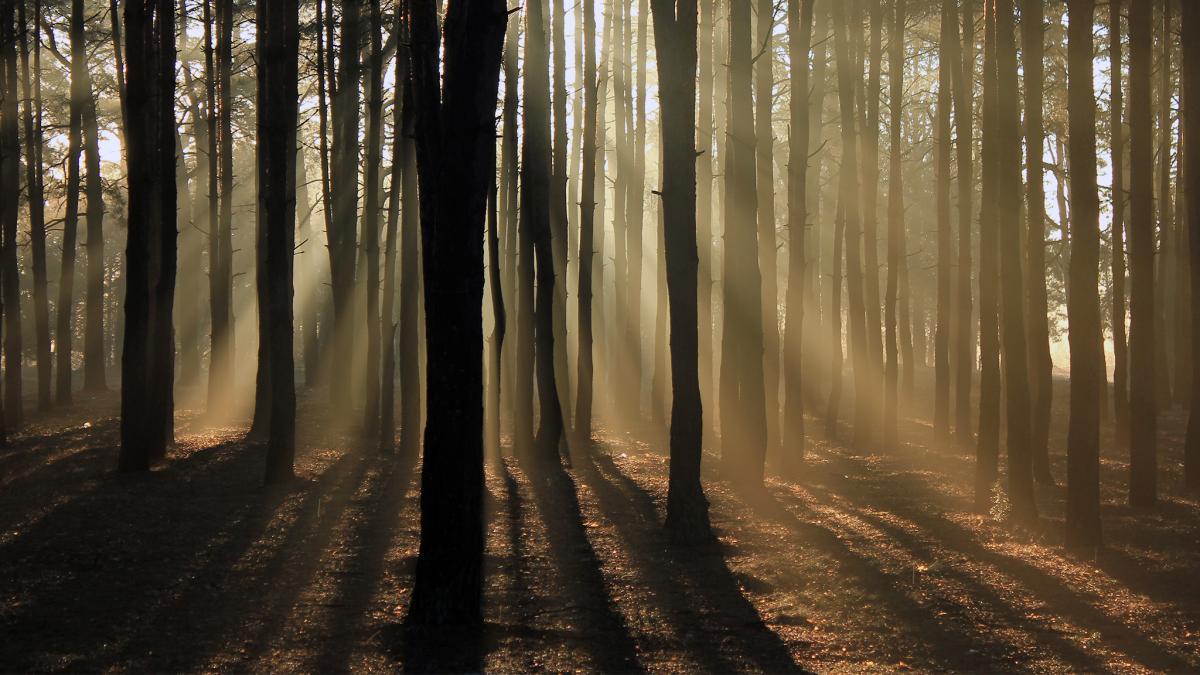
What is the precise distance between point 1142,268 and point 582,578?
786 centimetres

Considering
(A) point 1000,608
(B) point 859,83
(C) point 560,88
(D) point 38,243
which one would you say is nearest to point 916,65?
(B) point 859,83

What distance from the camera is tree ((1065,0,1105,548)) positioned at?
32.3ft

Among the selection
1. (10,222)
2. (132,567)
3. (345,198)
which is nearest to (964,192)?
(345,198)

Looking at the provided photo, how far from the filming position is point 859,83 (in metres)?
22.1

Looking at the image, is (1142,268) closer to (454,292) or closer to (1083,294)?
(1083,294)

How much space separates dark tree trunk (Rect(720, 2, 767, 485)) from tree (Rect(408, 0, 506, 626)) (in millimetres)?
6319

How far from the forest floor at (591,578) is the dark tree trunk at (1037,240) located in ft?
3.00

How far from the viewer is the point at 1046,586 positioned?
27.8 feet

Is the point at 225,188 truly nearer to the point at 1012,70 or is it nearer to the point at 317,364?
the point at 317,364

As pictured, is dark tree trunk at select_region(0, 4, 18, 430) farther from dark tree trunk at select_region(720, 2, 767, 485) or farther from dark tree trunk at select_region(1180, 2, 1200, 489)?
dark tree trunk at select_region(1180, 2, 1200, 489)

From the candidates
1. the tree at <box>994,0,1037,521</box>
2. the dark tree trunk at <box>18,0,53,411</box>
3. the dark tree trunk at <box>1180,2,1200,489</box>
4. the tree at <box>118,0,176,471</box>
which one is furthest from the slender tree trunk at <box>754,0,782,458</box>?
the dark tree trunk at <box>18,0,53,411</box>

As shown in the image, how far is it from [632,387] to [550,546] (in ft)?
51.1

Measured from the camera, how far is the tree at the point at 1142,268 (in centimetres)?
1195

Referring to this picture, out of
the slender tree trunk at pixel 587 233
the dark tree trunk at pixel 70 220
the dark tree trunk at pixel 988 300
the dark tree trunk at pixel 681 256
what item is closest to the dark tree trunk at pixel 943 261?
the dark tree trunk at pixel 988 300
